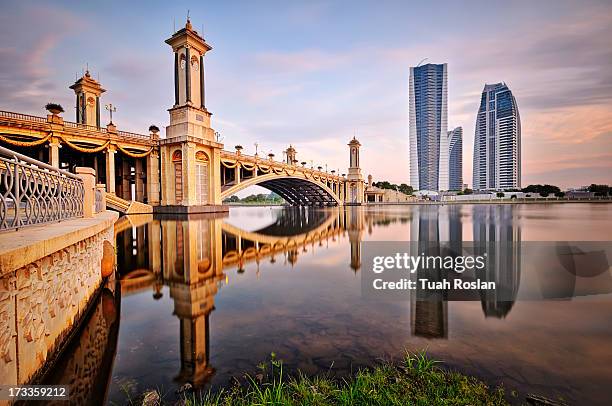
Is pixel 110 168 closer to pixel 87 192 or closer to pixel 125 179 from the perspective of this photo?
pixel 125 179

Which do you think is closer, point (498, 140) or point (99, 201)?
point (99, 201)

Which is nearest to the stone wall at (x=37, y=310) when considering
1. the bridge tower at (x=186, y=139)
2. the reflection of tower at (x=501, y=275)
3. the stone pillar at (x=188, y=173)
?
the reflection of tower at (x=501, y=275)

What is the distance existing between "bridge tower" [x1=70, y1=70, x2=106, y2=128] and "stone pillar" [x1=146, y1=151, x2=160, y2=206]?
966 cm

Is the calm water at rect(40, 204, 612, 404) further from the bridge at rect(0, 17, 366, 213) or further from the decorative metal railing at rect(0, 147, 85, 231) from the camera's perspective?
the bridge at rect(0, 17, 366, 213)

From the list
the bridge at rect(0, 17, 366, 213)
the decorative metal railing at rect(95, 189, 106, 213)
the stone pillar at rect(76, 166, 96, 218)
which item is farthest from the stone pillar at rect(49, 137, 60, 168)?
the stone pillar at rect(76, 166, 96, 218)

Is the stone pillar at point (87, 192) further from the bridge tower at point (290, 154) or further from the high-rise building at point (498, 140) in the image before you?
the high-rise building at point (498, 140)

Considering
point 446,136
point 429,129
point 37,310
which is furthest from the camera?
point 429,129

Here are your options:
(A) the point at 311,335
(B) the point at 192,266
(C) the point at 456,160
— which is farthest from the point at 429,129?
(A) the point at 311,335

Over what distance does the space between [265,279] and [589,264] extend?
8.93 m

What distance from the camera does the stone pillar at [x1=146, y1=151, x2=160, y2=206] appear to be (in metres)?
30.2

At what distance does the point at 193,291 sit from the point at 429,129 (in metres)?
142

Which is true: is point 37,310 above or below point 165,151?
below

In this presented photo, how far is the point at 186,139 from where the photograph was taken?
28.5 metres

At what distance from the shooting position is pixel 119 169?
32.4 metres
